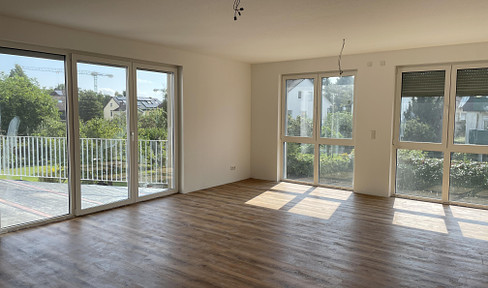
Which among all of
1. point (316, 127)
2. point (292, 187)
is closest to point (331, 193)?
point (292, 187)

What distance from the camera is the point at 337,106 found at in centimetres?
645

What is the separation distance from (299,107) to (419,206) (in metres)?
2.86

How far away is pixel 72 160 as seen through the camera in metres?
4.54

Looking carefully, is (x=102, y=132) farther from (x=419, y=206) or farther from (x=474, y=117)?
(x=474, y=117)

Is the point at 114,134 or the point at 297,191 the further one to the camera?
the point at 297,191

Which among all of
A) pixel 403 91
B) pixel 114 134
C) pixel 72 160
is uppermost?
pixel 403 91

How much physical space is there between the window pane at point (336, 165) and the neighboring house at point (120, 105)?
3341 mm

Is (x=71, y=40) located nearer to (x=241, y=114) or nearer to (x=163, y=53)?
(x=163, y=53)

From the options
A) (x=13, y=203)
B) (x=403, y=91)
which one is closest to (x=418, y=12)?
(x=403, y=91)

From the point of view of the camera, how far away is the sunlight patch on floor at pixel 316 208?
16.0ft

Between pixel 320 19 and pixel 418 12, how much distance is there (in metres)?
0.99

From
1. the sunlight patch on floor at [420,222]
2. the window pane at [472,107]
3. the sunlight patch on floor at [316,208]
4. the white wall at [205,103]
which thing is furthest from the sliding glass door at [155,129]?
the window pane at [472,107]

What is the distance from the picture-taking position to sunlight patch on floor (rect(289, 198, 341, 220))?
4.87m

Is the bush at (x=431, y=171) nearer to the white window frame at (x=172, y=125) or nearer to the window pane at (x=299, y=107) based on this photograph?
the window pane at (x=299, y=107)
